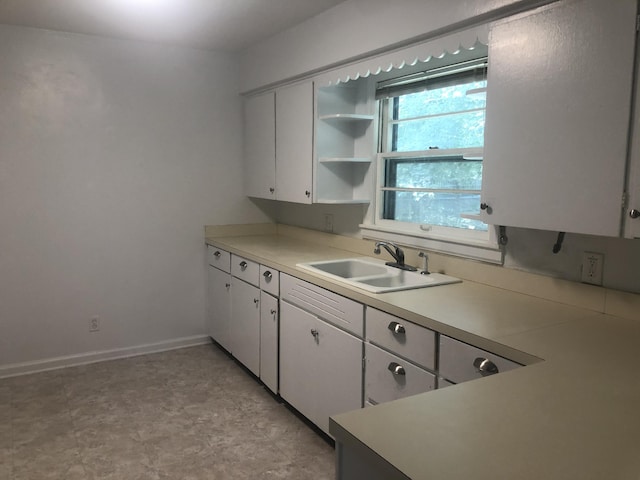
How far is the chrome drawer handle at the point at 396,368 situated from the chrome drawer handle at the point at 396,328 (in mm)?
138

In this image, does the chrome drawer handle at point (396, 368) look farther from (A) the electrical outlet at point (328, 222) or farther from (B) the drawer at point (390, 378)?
(A) the electrical outlet at point (328, 222)

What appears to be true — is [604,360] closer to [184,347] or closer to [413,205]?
[413,205]

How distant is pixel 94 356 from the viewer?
12.8ft

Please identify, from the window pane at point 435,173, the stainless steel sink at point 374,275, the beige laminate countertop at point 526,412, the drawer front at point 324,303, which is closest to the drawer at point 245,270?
the drawer front at point 324,303

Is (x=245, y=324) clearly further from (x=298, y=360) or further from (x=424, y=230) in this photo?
(x=424, y=230)

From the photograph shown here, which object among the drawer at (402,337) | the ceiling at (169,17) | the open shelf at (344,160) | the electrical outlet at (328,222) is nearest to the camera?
the drawer at (402,337)

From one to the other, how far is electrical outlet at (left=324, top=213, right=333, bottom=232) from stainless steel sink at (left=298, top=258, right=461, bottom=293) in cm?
61

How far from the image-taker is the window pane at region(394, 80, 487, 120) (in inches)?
104

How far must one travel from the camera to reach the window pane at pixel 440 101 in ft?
8.66

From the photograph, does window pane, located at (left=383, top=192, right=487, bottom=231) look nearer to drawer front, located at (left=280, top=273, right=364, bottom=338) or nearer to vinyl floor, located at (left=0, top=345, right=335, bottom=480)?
drawer front, located at (left=280, top=273, right=364, bottom=338)

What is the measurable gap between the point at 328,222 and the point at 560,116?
214 centimetres

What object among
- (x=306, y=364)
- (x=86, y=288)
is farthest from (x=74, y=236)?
(x=306, y=364)

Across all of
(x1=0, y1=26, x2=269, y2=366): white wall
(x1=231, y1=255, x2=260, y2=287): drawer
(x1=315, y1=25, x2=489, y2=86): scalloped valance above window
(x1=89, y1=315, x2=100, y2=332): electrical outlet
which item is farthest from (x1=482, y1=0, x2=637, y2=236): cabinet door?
(x1=89, y1=315, x2=100, y2=332): electrical outlet

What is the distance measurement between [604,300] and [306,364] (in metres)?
1.52
